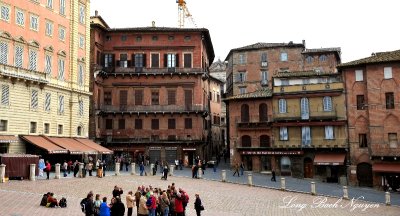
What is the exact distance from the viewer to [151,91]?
54.8 m

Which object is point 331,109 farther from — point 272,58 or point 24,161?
point 24,161

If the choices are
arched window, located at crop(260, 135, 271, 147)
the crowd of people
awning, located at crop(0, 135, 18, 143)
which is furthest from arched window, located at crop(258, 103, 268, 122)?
the crowd of people

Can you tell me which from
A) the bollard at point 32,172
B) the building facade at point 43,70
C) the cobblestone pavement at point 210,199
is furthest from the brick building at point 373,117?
the bollard at point 32,172

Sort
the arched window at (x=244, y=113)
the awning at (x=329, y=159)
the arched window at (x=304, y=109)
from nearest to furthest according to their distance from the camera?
the awning at (x=329, y=159) < the arched window at (x=304, y=109) < the arched window at (x=244, y=113)

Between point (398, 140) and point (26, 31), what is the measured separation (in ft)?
124

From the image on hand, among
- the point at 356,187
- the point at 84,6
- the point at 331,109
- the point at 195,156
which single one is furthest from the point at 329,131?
the point at 84,6

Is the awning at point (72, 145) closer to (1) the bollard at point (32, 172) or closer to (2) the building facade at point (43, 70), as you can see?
(2) the building facade at point (43, 70)

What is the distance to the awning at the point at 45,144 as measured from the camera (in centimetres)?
3738

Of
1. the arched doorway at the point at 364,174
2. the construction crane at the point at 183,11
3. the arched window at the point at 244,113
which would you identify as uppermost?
the construction crane at the point at 183,11

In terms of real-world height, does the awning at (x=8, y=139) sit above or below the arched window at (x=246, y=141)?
above

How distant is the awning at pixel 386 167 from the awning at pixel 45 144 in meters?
30.2

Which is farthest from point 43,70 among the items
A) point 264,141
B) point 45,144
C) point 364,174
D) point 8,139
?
point 364,174

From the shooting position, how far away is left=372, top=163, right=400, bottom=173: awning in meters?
41.5

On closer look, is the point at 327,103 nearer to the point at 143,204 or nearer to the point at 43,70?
the point at 43,70
